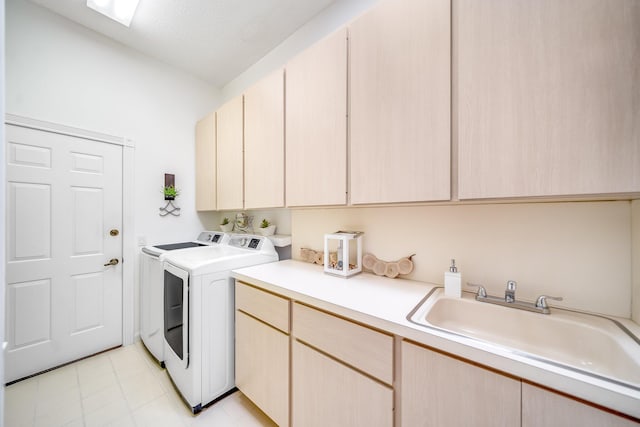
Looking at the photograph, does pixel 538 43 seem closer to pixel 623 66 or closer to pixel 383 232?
pixel 623 66

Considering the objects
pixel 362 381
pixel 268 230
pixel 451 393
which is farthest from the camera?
pixel 268 230

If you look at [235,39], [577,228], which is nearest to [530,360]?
[577,228]

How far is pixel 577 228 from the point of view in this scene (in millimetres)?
966

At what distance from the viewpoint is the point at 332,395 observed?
1.06 m

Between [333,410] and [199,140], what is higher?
[199,140]

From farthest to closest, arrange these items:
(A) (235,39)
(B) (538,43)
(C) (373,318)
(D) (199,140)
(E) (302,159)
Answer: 1. (D) (199,140)
2. (A) (235,39)
3. (E) (302,159)
4. (C) (373,318)
5. (B) (538,43)

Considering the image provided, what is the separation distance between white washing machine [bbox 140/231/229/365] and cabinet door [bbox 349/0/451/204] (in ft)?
5.88

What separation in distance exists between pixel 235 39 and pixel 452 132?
7.49ft

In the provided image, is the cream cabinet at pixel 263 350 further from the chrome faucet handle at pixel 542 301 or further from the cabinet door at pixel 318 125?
the chrome faucet handle at pixel 542 301

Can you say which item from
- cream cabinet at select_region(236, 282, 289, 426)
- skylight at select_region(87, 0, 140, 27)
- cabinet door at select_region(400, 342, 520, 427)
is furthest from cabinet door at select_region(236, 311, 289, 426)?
skylight at select_region(87, 0, 140, 27)

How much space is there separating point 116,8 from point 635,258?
3.59 meters

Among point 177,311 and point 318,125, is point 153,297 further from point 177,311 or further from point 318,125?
point 318,125

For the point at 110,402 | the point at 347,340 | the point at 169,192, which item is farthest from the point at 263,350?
the point at 169,192

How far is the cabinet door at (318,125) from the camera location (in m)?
1.35
